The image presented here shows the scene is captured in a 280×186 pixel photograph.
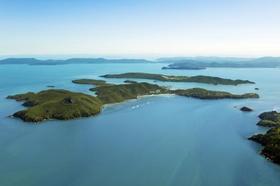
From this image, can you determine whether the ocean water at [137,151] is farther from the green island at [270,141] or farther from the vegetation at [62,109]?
the vegetation at [62,109]

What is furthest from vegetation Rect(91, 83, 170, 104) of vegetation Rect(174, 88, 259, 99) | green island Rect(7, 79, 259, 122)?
vegetation Rect(174, 88, 259, 99)

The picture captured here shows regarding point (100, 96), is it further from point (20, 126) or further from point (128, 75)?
point (128, 75)

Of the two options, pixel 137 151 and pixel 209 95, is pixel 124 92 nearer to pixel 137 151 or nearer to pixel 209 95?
pixel 209 95

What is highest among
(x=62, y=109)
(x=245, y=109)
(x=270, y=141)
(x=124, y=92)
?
(x=270, y=141)

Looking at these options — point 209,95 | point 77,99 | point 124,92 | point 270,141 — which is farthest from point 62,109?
point 209,95

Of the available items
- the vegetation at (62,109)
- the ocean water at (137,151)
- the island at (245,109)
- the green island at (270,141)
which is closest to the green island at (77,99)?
the vegetation at (62,109)
